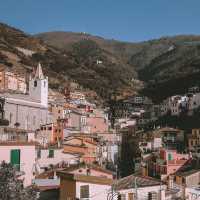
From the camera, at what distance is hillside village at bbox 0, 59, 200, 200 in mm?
21281

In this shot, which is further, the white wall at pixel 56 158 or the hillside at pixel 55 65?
the hillside at pixel 55 65

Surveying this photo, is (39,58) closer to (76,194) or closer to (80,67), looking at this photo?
(80,67)

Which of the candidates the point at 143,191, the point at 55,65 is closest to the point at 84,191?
the point at 143,191

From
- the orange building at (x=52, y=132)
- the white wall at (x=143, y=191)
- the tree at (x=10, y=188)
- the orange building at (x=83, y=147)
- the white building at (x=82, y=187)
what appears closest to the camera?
the tree at (x=10, y=188)

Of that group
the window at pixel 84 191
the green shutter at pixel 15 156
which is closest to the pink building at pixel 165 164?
the window at pixel 84 191

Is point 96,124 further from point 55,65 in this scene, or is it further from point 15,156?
point 55,65

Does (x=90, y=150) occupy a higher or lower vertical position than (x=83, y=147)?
lower

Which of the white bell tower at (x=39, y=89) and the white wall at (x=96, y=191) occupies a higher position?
the white bell tower at (x=39, y=89)

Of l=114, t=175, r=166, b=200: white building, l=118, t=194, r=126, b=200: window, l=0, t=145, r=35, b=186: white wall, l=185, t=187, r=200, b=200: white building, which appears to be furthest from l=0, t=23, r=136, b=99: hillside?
l=0, t=145, r=35, b=186: white wall

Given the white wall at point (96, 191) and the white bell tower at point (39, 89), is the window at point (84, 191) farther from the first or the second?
the white bell tower at point (39, 89)

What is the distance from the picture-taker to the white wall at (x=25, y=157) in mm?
20547

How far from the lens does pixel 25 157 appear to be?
21.3 m

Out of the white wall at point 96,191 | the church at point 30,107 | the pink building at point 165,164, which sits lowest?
the pink building at point 165,164

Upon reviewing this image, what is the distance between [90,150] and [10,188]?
3460 cm
